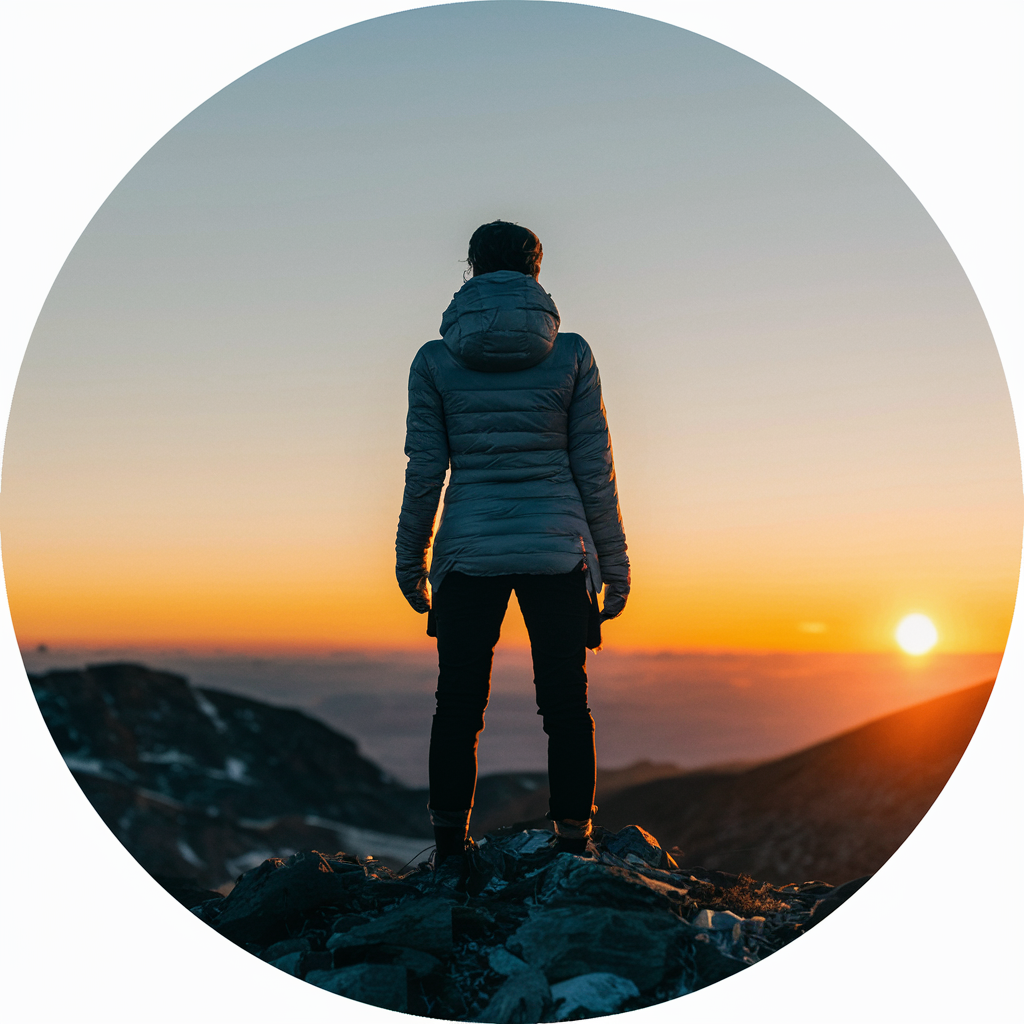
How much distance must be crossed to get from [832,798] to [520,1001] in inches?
1233

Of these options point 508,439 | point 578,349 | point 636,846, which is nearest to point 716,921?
point 636,846

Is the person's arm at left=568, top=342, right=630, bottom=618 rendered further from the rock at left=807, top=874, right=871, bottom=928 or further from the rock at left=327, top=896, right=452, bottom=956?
the rock at left=807, top=874, right=871, bottom=928

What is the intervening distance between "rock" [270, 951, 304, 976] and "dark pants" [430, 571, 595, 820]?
104 cm

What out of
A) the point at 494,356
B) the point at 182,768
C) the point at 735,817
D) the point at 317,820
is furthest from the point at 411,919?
the point at 317,820

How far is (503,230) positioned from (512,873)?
324cm

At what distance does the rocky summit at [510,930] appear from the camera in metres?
4.18

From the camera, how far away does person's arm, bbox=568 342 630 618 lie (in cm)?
431

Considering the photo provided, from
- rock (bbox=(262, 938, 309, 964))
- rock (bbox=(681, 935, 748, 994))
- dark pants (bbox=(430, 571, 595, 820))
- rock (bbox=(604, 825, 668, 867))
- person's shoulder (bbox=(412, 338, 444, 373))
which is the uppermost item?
person's shoulder (bbox=(412, 338, 444, 373))

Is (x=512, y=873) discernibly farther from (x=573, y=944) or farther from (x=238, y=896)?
(x=238, y=896)

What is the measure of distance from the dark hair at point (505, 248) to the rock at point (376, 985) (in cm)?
326

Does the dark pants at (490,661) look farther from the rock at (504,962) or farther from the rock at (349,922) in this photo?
the rock at (349,922)

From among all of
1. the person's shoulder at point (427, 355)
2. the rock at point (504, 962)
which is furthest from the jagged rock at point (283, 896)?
the person's shoulder at point (427, 355)

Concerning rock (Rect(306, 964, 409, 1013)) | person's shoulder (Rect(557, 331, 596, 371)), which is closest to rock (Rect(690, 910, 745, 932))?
rock (Rect(306, 964, 409, 1013))

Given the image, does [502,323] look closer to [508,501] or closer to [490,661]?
[508,501]
